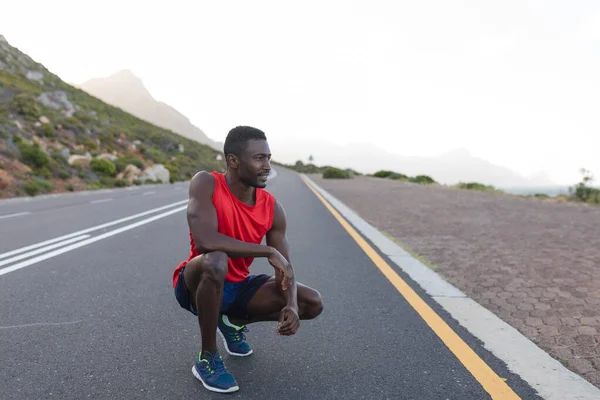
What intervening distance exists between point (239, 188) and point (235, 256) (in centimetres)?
41

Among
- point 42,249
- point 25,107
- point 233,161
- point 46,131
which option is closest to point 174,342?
point 233,161

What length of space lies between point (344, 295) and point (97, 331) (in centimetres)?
233

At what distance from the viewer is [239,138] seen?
9.59 ft

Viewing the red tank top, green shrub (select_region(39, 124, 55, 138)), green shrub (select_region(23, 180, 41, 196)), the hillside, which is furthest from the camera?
green shrub (select_region(39, 124, 55, 138))

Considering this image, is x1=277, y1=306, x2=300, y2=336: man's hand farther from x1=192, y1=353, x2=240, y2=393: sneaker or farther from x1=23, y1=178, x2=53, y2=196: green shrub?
x1=23, y1=178, x2=53, y2=196: green shrub

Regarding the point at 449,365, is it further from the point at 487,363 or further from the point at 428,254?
the point at 428,254

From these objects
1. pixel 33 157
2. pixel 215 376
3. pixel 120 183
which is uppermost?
pixel 215 376

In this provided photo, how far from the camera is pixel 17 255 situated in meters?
7.09

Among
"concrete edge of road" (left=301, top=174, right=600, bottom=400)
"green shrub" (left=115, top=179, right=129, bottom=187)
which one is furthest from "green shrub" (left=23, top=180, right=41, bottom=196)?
"concrete edge of road" (left=301, top=174, right=600, bottom=400)

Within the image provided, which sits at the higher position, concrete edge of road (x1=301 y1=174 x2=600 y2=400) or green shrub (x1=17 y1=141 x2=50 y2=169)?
concrete edge of road (x1=301 y1=174 x2=600 y2=400)

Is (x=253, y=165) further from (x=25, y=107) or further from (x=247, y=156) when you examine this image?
(x=25, y=107)

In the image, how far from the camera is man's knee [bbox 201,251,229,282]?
110 inches

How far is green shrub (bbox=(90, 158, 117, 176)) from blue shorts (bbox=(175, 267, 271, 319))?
29127 mm

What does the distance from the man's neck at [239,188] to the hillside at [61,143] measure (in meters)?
19.6
